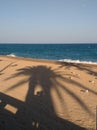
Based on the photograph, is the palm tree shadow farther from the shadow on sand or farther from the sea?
the sea

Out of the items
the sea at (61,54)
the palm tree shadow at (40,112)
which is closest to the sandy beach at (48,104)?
the palm tree shadow at (40,112)

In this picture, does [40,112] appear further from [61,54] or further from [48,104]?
[61,54]

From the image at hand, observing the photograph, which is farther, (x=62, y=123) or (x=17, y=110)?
(x=17, y=110)

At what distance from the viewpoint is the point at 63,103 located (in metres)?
10.5

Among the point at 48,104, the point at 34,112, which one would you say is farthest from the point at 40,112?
the point at 48,104

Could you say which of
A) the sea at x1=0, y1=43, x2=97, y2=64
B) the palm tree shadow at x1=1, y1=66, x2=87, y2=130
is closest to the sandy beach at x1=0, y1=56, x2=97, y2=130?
the palm tree shadow at x1=1, y1=66, x2=87, y2=130

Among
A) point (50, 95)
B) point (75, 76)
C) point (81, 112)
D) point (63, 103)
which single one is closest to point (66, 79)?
point (75, 76)

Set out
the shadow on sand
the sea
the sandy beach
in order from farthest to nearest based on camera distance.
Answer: the sea
the sandy beach
the shadow on sand

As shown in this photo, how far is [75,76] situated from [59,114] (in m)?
8.06

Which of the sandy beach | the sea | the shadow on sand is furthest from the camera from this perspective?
the sea

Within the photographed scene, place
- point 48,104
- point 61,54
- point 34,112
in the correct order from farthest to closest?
point 61,54 < point 48,104 < point 34,112

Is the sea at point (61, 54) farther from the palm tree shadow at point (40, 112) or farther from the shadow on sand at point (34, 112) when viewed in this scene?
the shadow on sand at point (34, 112)

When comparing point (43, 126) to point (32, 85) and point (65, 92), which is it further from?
point (32, 85)

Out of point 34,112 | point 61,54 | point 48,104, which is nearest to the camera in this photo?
point 34,112
